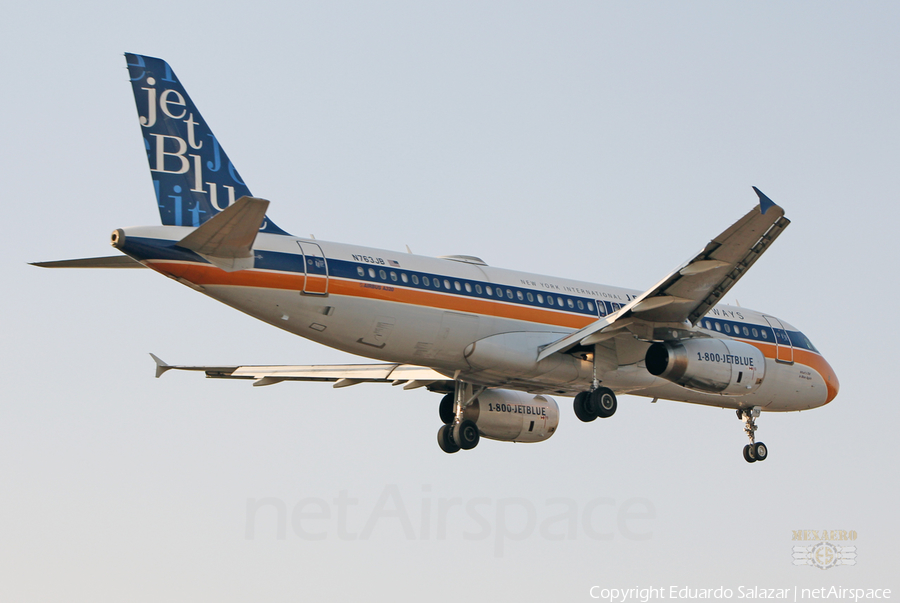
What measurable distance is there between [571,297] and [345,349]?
5811 millimetres

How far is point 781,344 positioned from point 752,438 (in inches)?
103

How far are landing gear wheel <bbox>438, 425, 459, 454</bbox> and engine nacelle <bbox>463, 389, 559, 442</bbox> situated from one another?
24.1 inches

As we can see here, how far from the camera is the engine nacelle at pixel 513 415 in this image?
90.7 ft

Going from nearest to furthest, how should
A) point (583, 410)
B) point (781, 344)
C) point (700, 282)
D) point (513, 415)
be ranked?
point (700, 282)
point (583, 410)
point (513, 415)
point (781, 344)

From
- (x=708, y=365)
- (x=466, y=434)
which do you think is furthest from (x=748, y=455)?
(x=466, y=434)

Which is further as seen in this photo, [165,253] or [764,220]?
[764,220]

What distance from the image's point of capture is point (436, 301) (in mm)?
22766

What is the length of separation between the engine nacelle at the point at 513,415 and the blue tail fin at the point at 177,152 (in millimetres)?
7937

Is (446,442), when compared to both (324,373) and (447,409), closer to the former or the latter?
(447,409)

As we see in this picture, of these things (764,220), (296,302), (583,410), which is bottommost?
(583,410)

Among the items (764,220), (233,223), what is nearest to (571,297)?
(764,220)

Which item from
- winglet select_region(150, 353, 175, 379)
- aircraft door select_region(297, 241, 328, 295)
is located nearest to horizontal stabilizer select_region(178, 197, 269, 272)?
aircraft door select_region(297, 241, 328, 295)

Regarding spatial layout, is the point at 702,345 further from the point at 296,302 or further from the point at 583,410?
the point at 296,302

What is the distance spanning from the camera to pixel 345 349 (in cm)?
2253
